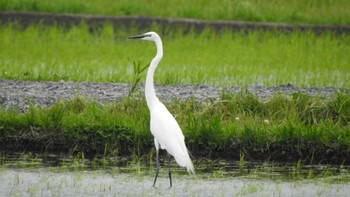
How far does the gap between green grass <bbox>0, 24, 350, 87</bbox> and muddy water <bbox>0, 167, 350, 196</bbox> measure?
4186 millimetres

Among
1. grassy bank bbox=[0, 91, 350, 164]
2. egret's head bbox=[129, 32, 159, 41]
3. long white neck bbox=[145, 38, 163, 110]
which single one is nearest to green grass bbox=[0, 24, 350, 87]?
grassy bank bbox=[0, 91, 350, 164]

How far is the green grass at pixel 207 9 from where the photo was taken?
17703 millimetres

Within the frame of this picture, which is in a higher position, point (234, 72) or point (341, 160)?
point (234, 72)

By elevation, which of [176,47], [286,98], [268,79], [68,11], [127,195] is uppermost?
[68,11]

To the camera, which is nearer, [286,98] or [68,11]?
→ [286,98]

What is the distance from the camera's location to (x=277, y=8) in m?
18.7

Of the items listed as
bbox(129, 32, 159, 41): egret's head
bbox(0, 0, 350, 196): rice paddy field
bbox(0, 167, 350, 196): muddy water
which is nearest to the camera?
bbox(0, 167, 350, 196): muddy water

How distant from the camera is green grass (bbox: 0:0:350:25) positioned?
17703mm

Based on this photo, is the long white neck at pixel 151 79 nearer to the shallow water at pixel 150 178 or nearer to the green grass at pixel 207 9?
the shallow water at pixel 150 178

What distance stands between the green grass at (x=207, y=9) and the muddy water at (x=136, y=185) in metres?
10.6

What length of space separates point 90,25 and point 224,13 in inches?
121

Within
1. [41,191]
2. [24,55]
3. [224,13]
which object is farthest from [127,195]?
[224,13]

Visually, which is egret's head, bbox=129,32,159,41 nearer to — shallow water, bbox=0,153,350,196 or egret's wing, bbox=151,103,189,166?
egret's wing, bbox=151,103,189,166

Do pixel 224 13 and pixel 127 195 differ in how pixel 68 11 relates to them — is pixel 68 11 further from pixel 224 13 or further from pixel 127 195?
pixel 127 195
